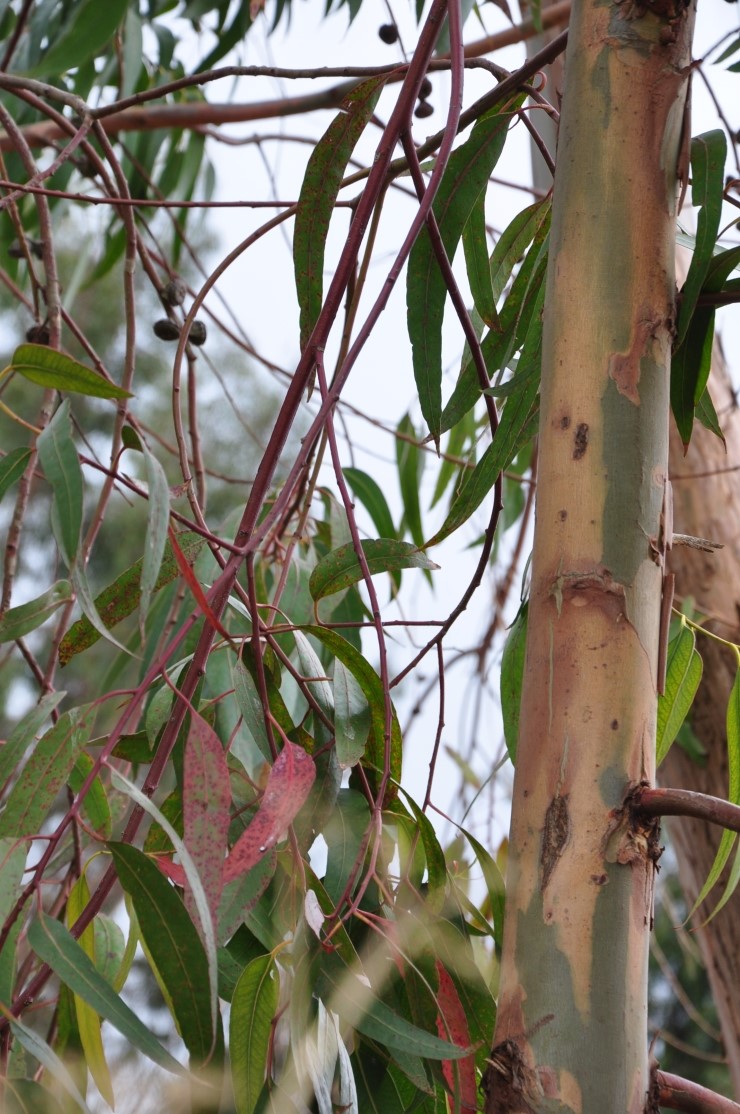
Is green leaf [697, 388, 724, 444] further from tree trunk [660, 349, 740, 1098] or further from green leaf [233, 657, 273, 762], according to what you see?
tree trunk [660, 349, 740, 1098]

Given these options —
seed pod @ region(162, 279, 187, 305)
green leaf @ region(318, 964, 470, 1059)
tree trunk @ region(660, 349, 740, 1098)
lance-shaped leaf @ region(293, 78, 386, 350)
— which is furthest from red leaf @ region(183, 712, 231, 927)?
tree trunk @ region(660, 349, 740, 1098)

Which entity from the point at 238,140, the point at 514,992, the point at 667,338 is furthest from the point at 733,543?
the point at 514,992

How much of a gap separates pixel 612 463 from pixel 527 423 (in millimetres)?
152

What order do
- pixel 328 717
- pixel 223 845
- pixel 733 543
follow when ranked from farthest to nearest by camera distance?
pixel 733 543
pixel 328 717
pixel 223 845

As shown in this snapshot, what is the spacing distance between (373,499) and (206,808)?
2.32ft

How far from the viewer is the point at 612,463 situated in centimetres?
40

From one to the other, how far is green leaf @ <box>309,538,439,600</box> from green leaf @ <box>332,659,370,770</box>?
0.04 m

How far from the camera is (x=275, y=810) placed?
14.2 inches

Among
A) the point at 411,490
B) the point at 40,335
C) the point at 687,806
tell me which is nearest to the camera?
the point at 687,806

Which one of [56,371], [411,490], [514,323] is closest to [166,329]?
[411,490]

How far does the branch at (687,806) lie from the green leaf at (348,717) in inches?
5.5

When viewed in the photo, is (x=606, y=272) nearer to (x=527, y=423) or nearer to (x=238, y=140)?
(x=527, y=423)

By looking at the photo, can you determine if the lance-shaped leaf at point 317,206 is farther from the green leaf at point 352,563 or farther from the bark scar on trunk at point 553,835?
the bark scar on trunk at point 553,835

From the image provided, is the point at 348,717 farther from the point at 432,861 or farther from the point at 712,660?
the point at 712,660
